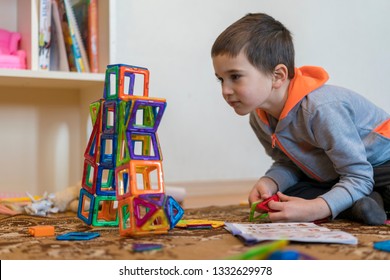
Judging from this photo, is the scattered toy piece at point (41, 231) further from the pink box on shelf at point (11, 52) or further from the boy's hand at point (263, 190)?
the pink box on shelf at point (11, 52)

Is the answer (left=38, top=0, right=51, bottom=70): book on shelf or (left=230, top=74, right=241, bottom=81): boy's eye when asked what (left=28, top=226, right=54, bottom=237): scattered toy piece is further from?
(left=38, top=0, right=51, bottom=70): book on shelf

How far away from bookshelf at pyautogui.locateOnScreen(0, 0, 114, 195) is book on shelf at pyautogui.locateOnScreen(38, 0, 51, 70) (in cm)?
7

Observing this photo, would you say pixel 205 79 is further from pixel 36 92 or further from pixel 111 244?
pixel 111 244

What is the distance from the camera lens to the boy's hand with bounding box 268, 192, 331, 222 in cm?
108

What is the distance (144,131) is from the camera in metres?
0.98

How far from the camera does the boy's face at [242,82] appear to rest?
3.86ft

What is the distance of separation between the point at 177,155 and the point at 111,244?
124 centimetres

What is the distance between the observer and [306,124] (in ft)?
3.91

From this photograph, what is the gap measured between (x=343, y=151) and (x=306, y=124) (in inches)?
3.9

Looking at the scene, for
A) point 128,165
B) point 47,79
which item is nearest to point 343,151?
point 128,165

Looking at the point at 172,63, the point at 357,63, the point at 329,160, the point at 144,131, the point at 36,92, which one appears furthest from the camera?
the point at 357,63

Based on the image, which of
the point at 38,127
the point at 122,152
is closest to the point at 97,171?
the point at 122,152

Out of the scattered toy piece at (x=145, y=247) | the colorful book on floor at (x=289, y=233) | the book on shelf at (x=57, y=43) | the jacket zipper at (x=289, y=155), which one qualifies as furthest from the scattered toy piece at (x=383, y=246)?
the book on shelf at (x=57, y=43)

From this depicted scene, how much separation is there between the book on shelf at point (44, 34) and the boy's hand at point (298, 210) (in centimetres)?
86
